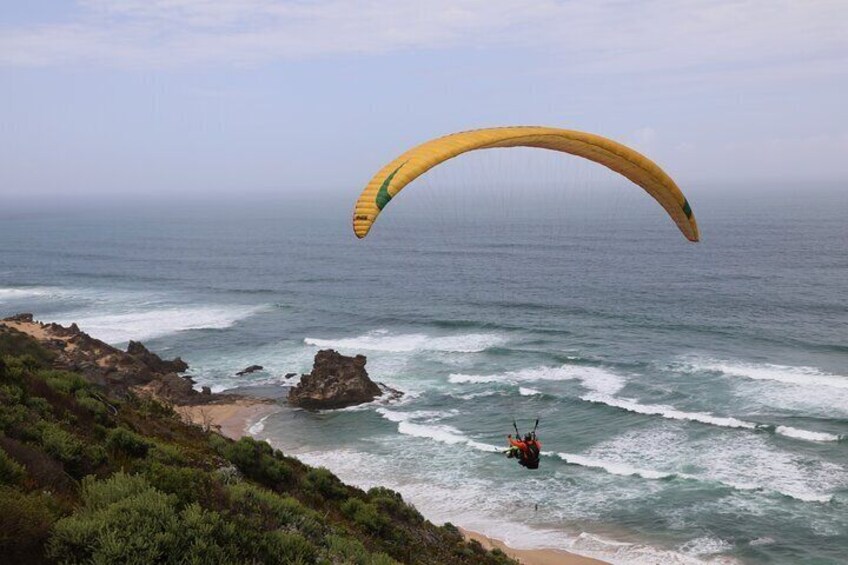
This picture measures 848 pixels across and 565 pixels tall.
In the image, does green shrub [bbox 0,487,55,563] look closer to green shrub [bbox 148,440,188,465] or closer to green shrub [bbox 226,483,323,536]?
green shrub [bbox 226,483,323,536]

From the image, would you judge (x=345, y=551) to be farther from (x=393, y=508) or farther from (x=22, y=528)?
(x=393, y=508)

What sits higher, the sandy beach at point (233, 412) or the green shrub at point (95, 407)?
the green shrub at point (95, 407)

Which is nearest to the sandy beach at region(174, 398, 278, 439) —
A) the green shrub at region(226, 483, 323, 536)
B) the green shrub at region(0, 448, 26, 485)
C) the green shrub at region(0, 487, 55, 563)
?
the green shrub at region(226, 483, 323, 536)

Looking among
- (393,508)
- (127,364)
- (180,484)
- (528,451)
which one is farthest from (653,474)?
(127,364)

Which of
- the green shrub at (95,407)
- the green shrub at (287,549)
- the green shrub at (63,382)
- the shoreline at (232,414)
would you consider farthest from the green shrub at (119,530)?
the shoreline at (232,414)

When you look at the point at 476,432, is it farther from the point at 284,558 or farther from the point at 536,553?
the point at 284,558

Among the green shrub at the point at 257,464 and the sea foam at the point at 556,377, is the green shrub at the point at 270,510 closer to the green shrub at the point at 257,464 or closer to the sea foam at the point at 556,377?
the green shrub at the point at 257,464
